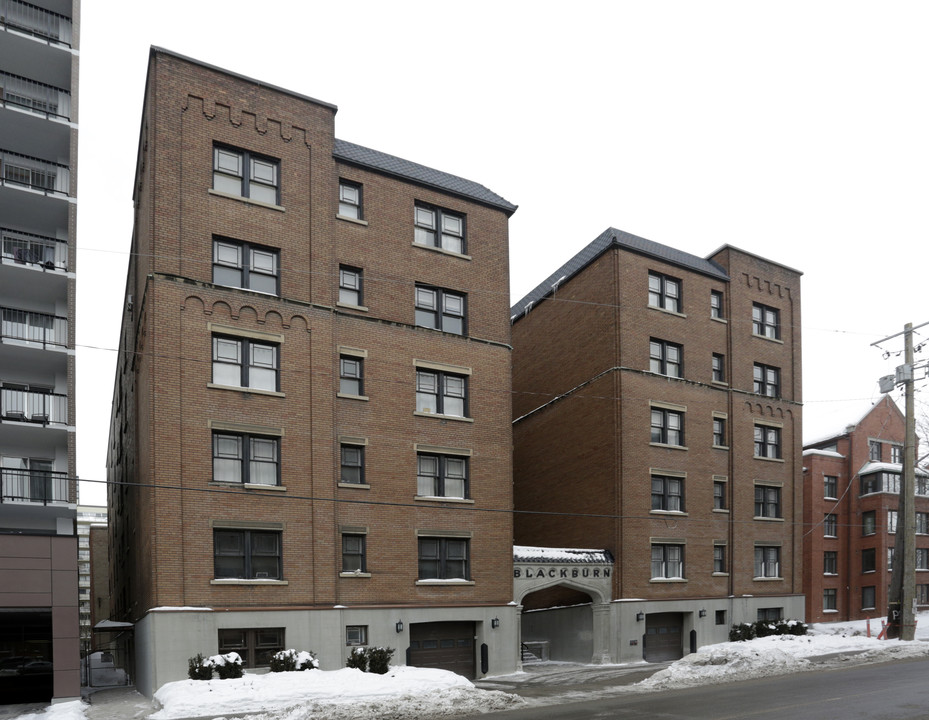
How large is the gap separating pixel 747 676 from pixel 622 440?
39.2 feet

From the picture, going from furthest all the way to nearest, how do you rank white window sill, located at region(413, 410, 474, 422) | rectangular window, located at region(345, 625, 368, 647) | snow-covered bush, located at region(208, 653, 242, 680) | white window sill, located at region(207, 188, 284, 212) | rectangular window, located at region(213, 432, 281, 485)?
white window sill, located at region(413, 410, 474, 422), rectangular window, located at region(345, 625, 368, 647), white window sill, located at region(207, 188, 284, 212), rectangular window, located at region(213, 432, 281, 485), snow-covered bush, located at region(208, 653, 242, 680)

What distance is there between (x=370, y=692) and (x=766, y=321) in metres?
28.7

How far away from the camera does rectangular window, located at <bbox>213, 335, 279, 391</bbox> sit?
89.8 feet

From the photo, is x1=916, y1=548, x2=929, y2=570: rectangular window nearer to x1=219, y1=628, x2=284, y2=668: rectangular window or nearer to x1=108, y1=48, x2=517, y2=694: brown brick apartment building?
x1=108, y1=48, x2=517, y2=694: brown brick apartment building

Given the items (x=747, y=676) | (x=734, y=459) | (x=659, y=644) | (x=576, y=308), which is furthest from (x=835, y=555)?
(x=747, y=676)

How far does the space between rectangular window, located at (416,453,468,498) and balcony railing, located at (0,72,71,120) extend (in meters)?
17.3

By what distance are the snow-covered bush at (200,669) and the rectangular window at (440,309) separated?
13.6m

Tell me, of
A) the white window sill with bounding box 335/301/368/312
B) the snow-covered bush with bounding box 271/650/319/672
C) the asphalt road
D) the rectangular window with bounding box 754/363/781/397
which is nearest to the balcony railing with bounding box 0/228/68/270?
the white window sill with bounding box 335/301/368/312

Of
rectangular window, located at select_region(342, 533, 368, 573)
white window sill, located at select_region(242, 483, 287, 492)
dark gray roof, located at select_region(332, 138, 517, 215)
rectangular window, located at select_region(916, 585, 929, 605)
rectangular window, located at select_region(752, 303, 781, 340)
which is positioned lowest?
rectangular window, located at select_region(916, 585, 929, 605)

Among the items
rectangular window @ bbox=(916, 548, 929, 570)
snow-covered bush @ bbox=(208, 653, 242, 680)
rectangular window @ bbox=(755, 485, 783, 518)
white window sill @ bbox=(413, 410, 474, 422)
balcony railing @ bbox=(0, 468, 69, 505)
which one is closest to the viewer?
snow-covered bush @ bbox=(208, 653, 242, 680)

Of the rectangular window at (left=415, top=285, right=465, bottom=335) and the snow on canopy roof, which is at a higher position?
the rectangular window at (left=415, top=285, right=465, bottom=335)

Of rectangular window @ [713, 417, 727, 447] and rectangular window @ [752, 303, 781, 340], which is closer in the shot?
rectangular window @ [713, 417, 727, 447]

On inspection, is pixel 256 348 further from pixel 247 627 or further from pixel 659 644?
pixel 659 644

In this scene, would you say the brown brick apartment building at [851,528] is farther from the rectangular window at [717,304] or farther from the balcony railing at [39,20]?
the balcony railing at [39,20]
